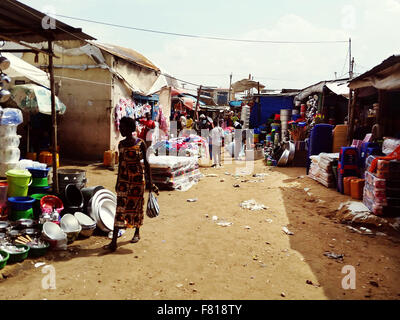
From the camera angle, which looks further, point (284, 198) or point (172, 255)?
point (284, 198)

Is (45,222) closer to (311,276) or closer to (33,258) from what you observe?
(33,258)

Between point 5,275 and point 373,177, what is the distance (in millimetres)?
5798

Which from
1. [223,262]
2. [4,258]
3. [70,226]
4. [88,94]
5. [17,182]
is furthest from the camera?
[88,94]

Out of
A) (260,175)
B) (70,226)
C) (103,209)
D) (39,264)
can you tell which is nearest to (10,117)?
(103,209)

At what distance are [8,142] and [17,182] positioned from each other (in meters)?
2.27

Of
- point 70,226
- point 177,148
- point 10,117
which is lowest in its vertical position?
point 70,226

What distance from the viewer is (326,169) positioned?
8.52m

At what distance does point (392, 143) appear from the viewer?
22.0 ft

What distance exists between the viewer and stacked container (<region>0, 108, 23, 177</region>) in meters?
6.73

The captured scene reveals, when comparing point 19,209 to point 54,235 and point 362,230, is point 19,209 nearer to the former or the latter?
point 54,235

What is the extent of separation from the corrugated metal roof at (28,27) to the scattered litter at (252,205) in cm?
441

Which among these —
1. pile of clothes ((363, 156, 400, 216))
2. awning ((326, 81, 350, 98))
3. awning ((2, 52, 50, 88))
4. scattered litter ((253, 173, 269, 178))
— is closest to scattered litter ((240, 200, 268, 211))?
pile of clothes ((363, 156, 400, 216))

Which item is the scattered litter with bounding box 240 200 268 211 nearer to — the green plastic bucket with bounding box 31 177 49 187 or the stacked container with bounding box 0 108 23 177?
the green plastic bucket with bounding box 31 177 49 187
